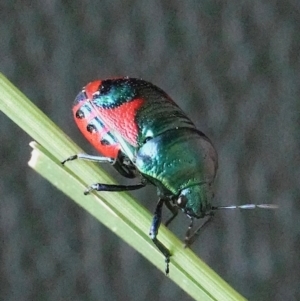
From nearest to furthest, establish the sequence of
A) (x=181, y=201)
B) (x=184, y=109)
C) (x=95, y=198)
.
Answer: (x=95, y=198), (x=181, y=201), (x=184, y=109)

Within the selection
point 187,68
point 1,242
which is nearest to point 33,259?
point 1,242

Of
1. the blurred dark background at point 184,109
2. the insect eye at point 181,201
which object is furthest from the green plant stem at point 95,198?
the blurred dark background at point 184,109

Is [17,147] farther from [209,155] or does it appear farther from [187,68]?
[209,155]

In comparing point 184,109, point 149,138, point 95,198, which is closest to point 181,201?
point 149,138

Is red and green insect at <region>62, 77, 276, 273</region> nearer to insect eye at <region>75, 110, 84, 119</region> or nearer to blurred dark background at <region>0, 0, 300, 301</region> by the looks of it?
insect eye at <region>75, 110, 84, 119</region>

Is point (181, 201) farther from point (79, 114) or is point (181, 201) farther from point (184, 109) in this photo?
point (184, 109)

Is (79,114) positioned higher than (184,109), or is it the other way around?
(79,114)
